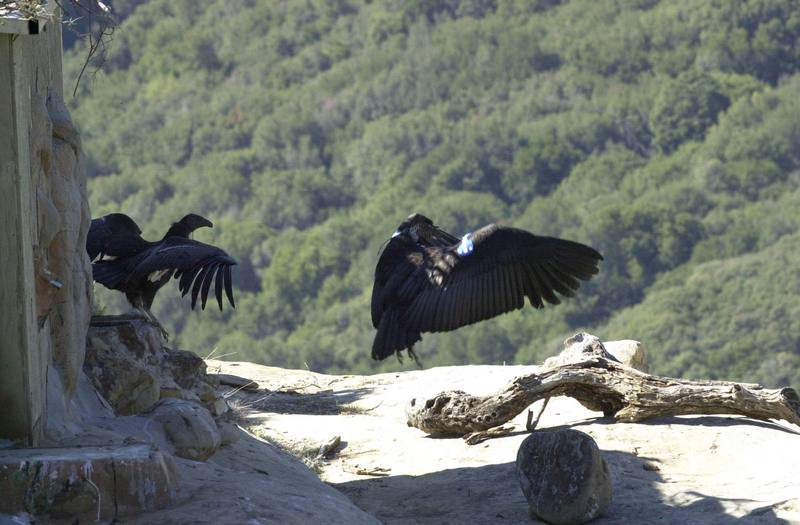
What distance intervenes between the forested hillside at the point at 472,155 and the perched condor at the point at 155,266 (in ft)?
72.3

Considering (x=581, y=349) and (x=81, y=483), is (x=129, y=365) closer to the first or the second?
(x=81, y=483)

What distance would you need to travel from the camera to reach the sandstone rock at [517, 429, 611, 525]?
682 centimetres

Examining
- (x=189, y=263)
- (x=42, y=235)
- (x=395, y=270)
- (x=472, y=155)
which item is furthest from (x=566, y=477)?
(x=472, y=155)

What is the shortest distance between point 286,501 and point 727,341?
87.3 ft

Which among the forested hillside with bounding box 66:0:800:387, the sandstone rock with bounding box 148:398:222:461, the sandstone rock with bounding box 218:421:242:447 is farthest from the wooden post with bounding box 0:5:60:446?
the forested hillside with bounding box 66:0:800:387

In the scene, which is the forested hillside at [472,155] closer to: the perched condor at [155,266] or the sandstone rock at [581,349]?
the sandstone rock at [581,349]

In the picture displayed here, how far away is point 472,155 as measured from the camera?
4603cm

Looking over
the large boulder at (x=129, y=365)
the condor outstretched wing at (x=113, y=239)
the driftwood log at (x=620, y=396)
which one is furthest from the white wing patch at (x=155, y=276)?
the driftwood log at (x=620, y=396)

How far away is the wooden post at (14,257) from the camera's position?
214 inches

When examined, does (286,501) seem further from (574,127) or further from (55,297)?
(574,127)

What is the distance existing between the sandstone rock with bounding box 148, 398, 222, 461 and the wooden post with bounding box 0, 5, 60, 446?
3.38ft

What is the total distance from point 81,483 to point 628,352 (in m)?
5.15

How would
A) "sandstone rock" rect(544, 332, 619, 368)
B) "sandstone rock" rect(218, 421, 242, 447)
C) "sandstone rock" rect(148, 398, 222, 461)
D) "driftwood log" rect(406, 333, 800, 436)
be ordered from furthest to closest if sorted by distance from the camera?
"sandstone rock" rect(544, 332, 619, 368)
"driftwood log" rect(406, 333, 800, 436)
"sandstone rock" rect(218, 421, 242, 447)
"sandstone rock" rect(148, 398, 222, 461)

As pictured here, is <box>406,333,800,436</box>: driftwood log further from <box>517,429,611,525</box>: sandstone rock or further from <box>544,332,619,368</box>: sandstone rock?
<box>517,429,611,525</box>: sandstone rock
